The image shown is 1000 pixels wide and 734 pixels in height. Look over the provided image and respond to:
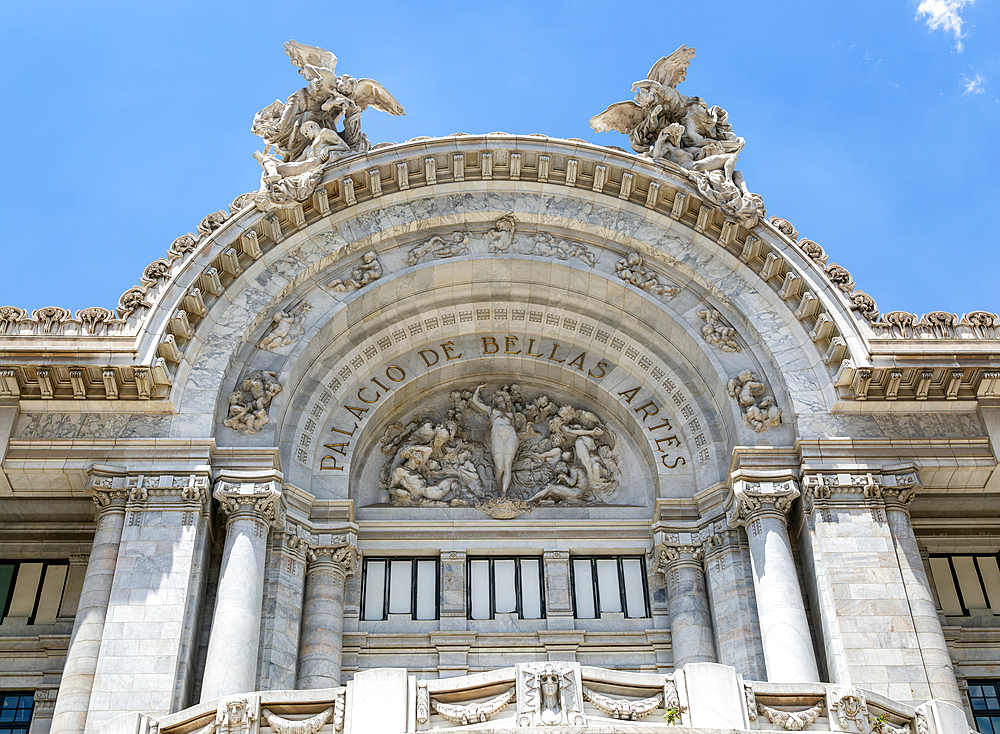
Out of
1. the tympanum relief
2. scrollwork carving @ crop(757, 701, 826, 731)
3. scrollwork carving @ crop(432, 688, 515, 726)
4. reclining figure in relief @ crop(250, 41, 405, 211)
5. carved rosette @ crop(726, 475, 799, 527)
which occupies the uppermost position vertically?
reclining figure in relief @ crop(250, 41, 405, 211)

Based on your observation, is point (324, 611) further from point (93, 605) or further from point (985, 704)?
point (985, 704)

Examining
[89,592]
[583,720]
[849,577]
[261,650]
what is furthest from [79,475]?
[849,577]

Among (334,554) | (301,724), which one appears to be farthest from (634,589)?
(301,724)

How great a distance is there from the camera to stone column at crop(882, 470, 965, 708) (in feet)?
73.6

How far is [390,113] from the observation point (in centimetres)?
3098

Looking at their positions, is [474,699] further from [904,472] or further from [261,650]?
[904,472]

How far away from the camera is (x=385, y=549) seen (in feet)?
89.6

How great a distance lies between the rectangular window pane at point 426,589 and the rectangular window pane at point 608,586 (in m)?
3.72

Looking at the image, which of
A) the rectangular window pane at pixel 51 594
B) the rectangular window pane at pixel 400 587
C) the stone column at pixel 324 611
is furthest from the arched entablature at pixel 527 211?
the rectangular window pane at pixel 400 587

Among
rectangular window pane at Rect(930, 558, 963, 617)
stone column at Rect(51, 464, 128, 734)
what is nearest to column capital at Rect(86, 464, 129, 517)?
stone column at Rect(51, 464, 128, 734)

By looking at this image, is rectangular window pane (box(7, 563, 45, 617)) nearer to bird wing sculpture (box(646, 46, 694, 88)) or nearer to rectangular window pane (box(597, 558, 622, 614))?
rectangular window pane (box(597, 558, 622, 614))

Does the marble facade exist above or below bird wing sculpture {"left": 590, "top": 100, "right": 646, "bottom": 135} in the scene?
below

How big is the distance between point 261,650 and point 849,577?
11.7 meters

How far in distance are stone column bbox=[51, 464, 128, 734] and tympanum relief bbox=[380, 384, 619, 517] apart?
21.8 feet
